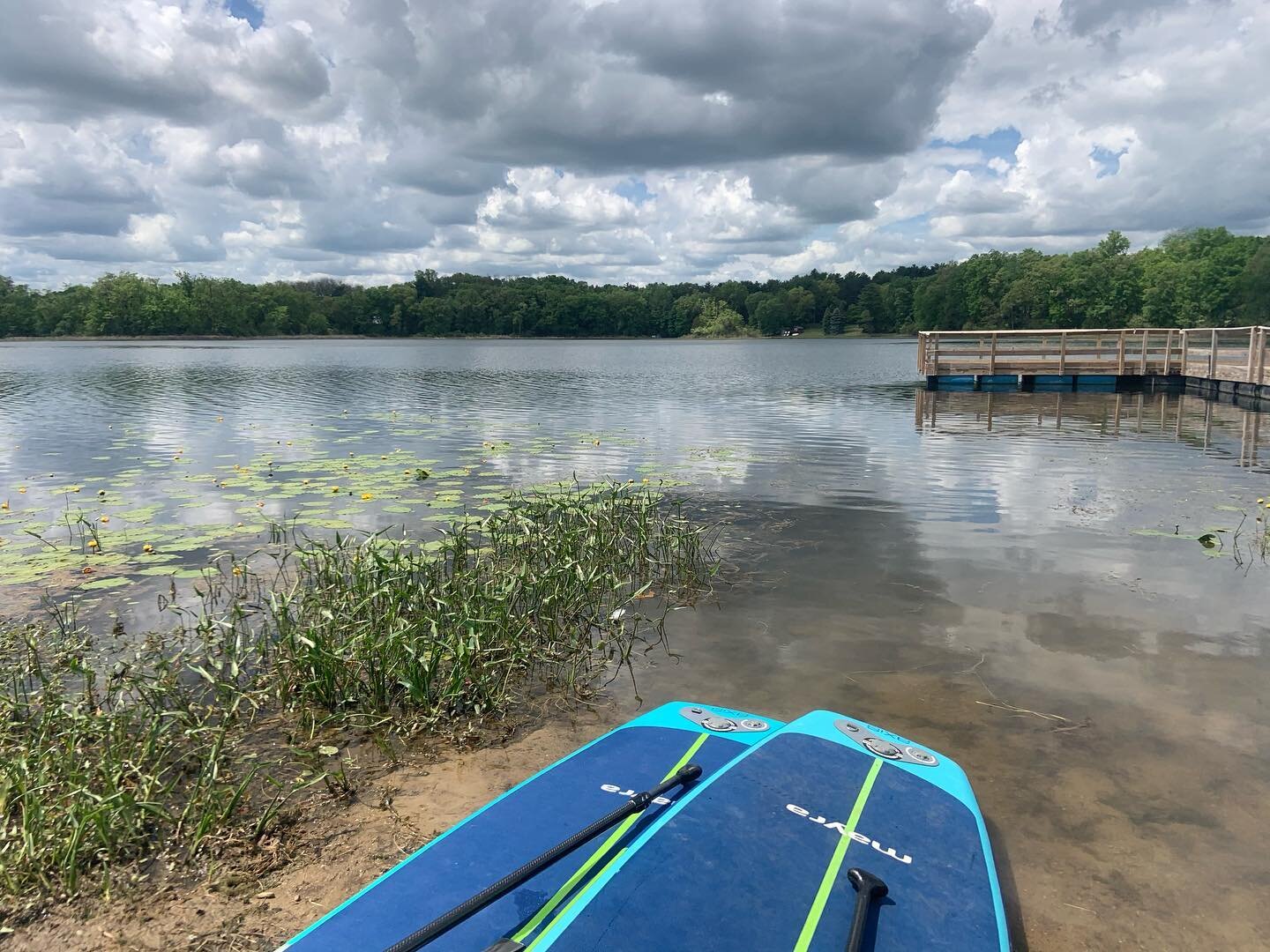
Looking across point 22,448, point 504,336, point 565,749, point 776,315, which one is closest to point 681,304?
point 776,315

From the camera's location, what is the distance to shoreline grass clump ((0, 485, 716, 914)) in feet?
10.6

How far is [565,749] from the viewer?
4.28 meters

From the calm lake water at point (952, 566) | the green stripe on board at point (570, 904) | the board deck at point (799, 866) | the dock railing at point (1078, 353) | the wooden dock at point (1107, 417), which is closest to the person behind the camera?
the green stripe on board at point (570, 904)

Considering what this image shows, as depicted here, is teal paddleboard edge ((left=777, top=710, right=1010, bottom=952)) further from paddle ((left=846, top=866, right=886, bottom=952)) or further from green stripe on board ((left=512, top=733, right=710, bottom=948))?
paddle ((left=846, top=866, right=886, bottom=952))

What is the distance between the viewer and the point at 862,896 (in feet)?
7.99

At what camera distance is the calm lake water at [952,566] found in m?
3.64

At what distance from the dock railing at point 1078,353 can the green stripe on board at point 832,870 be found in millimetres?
28393

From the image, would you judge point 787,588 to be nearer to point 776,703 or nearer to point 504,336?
point 776,703

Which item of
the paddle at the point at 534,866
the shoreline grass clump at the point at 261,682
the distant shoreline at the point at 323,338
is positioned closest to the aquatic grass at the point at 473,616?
the shoreline grass clump at the point at 261,682

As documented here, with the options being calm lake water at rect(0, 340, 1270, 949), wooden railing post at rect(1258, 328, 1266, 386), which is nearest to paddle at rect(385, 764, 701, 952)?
calm lake water at rect(0, 340, 1270, 949)

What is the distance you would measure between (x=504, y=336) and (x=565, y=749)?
14150 cm

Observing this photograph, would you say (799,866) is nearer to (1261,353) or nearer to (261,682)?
(261,682)

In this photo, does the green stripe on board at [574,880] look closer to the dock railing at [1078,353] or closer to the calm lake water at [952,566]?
the calm lake water at [952,566]

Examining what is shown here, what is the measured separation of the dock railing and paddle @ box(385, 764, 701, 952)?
28756mm
